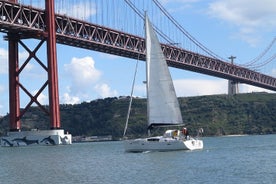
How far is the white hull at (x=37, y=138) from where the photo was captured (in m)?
68.2

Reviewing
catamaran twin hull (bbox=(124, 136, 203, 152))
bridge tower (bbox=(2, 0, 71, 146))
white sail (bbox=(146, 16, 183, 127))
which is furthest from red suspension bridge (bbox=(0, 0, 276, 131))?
catamaran twin hull (bbox=(124, 136, 203, 152))

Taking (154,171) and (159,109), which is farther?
(159,109)

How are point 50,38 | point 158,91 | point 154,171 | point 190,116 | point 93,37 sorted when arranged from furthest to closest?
point 190,116
point 93,37
point 50,38
point 158,91
point 154,171

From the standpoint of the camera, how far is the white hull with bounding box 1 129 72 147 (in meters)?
68.2

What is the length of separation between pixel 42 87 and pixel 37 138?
15.6ft

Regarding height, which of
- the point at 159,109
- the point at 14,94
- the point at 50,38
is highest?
the point at 50,38

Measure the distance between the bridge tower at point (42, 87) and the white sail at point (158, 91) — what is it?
2251 cm

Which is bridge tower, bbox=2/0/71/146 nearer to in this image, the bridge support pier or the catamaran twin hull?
the bridge support pier

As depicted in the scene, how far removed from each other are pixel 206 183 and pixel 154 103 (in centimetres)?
1948

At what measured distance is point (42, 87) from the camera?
227 feet

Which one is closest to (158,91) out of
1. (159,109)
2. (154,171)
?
(159,109)

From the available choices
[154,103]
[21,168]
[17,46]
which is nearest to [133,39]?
[17,46]

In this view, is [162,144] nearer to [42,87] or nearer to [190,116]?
[42,87]

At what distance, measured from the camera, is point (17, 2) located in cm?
6875
